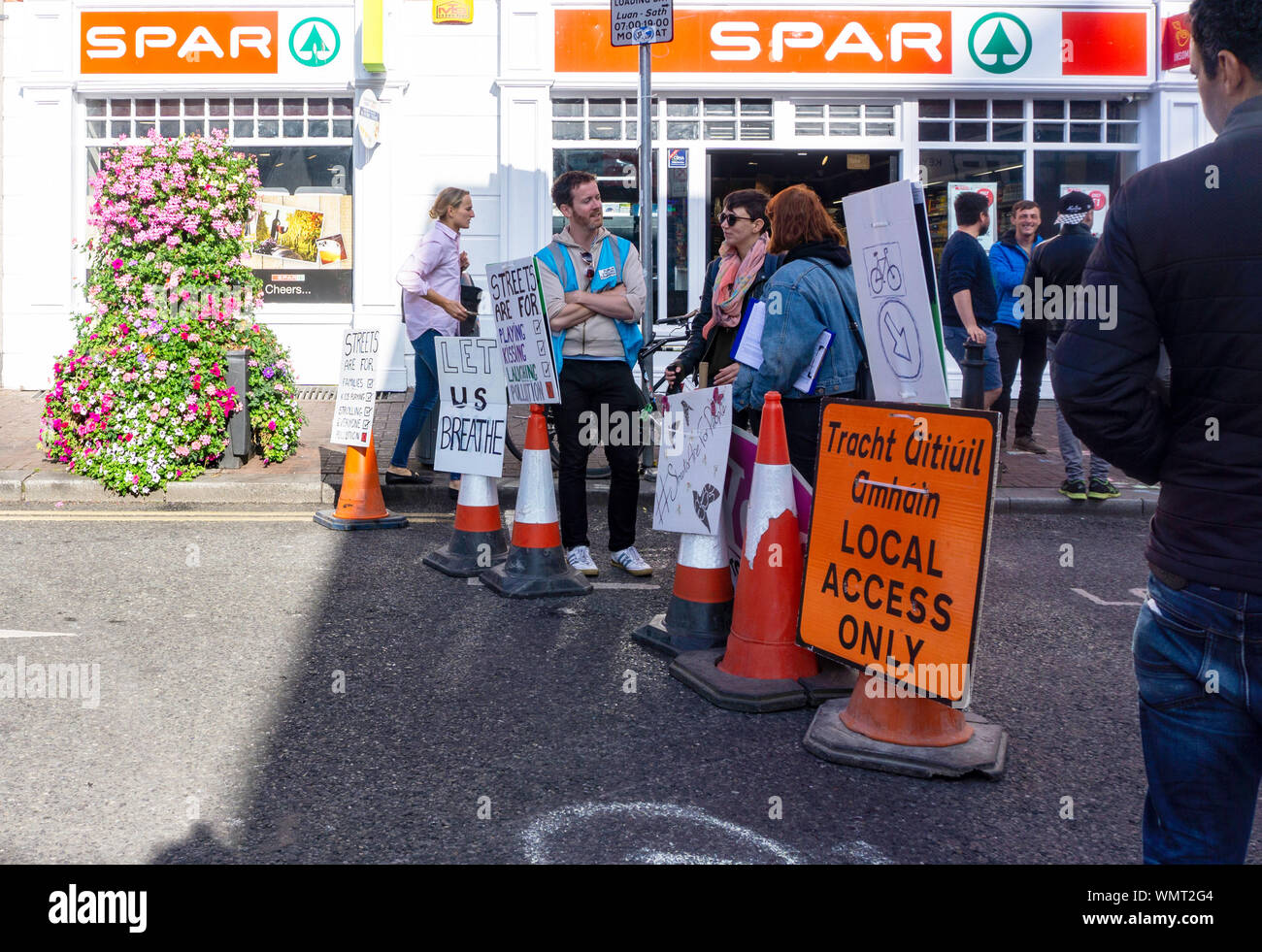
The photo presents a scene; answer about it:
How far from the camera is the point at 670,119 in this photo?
1399cm

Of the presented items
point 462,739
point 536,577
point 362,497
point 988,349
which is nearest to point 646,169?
point 988,349

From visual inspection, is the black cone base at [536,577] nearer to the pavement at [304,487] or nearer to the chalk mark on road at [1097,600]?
the pavement at [304,487]

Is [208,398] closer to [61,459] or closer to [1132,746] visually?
[61,459]

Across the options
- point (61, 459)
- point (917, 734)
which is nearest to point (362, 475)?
point (61, 459)

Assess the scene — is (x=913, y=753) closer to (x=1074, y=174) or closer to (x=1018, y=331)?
(x=1018, y=331)

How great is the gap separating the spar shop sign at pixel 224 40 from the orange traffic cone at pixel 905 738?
11399 millimetres

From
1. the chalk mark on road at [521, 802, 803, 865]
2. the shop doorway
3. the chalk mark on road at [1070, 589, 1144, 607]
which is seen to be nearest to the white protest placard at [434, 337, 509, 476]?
the chalk mark on road at [1070, 589, 1144, 607]

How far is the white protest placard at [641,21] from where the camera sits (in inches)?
352

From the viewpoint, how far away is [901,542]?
4.03 m

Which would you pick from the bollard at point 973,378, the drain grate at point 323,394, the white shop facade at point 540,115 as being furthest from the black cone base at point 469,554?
the white shop facade at point 540,115

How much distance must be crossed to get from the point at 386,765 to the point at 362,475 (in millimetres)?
4218

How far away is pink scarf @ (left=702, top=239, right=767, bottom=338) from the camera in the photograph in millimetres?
5977

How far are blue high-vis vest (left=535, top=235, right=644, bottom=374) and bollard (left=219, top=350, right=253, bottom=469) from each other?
11.1 feet

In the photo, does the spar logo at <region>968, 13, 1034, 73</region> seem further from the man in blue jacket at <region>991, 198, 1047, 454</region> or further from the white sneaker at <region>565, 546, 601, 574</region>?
the white sneaker at <region>565, 546, 601, 574</region>
